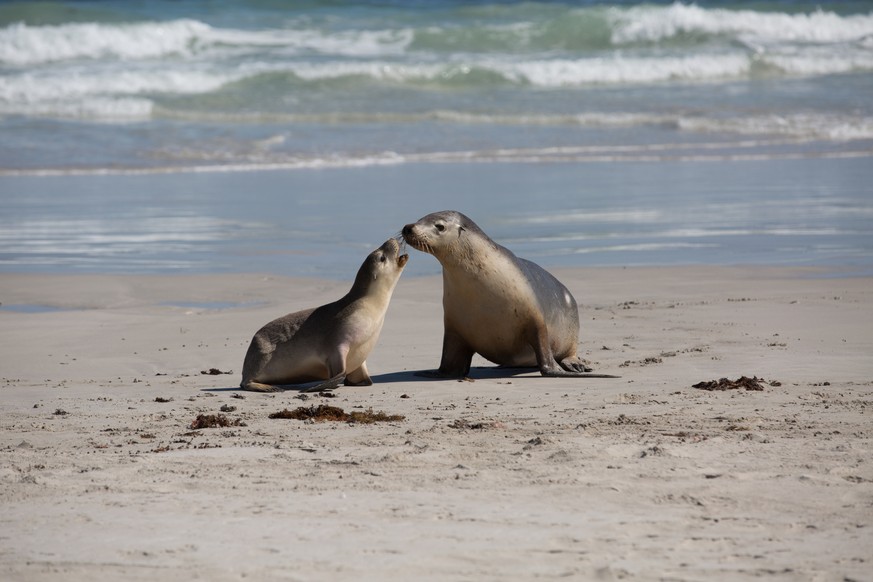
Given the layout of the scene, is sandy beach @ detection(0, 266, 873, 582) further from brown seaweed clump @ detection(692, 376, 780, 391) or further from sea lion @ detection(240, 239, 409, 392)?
sea lion @ detection(240, 239, 409, 392)

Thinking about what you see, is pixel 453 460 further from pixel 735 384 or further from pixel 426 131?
pixel 426 131

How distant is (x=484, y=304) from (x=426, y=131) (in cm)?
1633

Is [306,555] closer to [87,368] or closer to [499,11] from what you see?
[87,368]

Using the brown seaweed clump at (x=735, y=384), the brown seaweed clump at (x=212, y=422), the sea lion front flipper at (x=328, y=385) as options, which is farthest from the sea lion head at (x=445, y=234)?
the brown seaweed clump at (x=212, y=422)

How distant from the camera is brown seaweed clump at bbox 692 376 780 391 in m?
7.10

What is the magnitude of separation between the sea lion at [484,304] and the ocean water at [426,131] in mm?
3593

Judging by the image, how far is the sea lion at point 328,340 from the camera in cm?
794

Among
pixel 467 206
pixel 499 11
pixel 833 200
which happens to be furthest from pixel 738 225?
pixel 499 11

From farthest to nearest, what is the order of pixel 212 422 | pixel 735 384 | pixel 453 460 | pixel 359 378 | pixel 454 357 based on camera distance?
pixel 454 357 < pixel 359 378 < pixel 735 384 < pixel 212 422 < pixel 453 460

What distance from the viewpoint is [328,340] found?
798 centimetres

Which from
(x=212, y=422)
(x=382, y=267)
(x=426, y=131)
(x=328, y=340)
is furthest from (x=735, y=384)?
(x=426, y=131)

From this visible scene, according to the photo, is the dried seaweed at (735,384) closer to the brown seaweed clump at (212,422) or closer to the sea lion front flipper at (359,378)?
the sea lion front flipper at (359,378)

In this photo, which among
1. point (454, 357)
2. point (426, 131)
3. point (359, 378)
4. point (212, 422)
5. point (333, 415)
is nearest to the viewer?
point (212, 422)

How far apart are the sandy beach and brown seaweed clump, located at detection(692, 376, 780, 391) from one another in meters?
0.10
